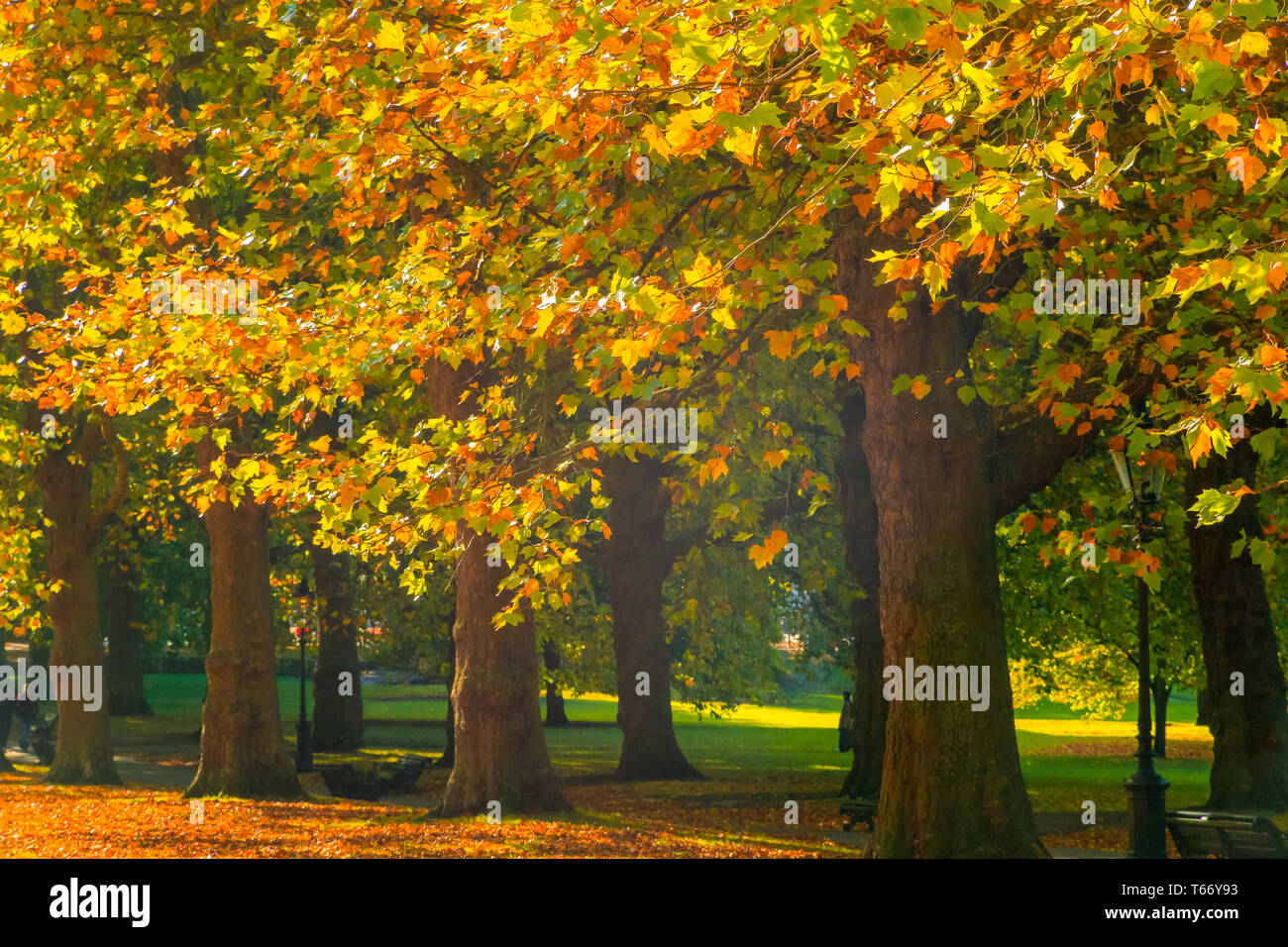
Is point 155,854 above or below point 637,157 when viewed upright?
below

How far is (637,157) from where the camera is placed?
10391mm

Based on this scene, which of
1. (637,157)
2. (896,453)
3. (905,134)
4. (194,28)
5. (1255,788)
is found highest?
(194,28)

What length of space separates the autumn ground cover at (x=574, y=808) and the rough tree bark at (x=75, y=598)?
0.85m

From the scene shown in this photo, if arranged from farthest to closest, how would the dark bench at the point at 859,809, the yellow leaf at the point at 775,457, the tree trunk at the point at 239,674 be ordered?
the tree trunk at the point at 239,674 → the dark bench at the point at 859,809 → the yellow leaf at the point at 775,457

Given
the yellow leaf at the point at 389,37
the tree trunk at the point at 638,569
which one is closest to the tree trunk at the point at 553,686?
the tree trunk at the point at 638,569

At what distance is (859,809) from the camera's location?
61.0ft

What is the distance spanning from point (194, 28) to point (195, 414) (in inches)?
236

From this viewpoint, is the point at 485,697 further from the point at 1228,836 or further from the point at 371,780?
the point at 1228,836

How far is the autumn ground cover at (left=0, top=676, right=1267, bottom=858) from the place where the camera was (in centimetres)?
1430

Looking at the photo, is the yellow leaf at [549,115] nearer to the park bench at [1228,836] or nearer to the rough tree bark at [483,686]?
the rough tree bark at [483,686]

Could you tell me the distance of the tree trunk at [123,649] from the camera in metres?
41.0

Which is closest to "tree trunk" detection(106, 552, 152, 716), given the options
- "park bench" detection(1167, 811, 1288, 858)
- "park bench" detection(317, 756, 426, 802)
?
"park bench" detection(317, 756, 426, 802)
